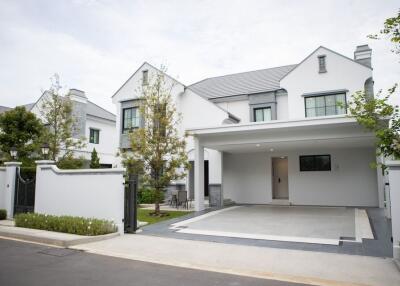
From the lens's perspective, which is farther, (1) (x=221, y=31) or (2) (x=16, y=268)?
(1) (x=221, y=31)

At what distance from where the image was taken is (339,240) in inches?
300

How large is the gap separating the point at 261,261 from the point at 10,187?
10.7m

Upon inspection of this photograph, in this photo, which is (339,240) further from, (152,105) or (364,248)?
(152,105)

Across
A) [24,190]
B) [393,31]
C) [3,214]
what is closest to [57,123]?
[24,190]

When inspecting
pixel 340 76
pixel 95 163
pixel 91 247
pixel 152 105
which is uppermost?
pixel 340 76

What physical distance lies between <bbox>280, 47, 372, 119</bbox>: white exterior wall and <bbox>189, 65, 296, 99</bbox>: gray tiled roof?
1278mm

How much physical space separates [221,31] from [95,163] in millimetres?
12918

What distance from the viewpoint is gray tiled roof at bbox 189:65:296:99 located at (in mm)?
18406

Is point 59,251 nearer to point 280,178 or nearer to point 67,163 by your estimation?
point 67,163

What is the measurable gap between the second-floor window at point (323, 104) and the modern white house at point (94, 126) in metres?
14.2

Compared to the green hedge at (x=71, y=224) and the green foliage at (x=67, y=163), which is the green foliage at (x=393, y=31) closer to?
the green hedge at (x=71, y=224)

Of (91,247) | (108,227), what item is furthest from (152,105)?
(91,247)

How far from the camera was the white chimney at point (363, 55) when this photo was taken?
15981mm

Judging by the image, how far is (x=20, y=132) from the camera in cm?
1498
